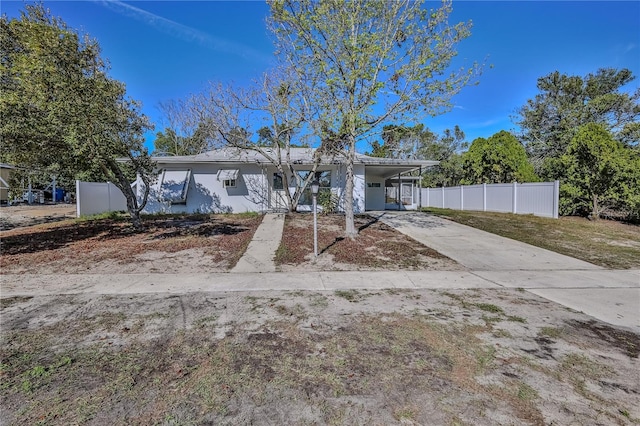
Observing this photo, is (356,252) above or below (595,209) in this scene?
below

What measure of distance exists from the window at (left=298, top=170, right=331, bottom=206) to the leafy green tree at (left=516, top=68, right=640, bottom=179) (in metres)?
14.9

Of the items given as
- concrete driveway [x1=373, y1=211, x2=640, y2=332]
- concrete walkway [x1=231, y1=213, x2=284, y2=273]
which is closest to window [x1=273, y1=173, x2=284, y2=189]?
concrete walkway [x1=231, y1=213, x2=284, y2=273]

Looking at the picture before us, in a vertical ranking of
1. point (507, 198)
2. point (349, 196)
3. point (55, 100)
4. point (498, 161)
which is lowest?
point (349, 196)

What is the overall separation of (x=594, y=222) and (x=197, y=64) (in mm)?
17927

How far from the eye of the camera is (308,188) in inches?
578

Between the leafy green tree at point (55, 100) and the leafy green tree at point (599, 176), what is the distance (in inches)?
688

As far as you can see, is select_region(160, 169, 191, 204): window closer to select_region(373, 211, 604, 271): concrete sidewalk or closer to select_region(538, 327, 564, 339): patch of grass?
select_region(373, 211, 604, 271): concrete sidewalk

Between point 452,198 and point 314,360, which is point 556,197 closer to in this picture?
point 452,198

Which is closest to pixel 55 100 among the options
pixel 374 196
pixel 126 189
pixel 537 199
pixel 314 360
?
pixel 126 189

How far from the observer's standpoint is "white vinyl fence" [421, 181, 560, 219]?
14349 millimetres

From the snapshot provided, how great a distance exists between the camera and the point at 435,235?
10.6 metres

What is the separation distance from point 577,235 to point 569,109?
665 inches

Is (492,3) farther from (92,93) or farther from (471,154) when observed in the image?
(471,154)

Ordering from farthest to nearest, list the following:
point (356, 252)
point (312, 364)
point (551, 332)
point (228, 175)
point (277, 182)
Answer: point (277, 182) < point (228, 175) < point (356, 252) < point (551, 332) < point (312, 364)
